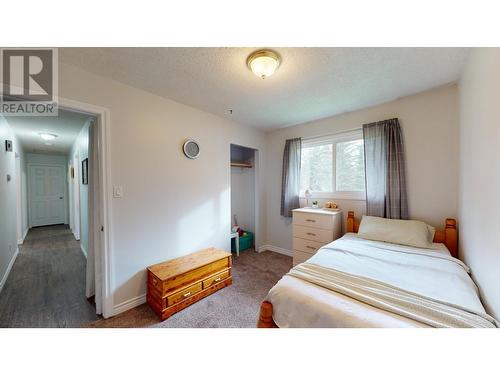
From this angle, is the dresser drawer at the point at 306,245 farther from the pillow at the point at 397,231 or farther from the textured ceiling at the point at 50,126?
the textured ceiling at the point at 50,126

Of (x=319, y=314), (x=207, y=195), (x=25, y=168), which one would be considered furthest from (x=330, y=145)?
(x=25, y=168)

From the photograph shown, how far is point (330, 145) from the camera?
283cm

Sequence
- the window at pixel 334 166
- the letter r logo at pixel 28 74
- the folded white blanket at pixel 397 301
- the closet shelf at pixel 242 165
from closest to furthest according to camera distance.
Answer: the folded white blanket at pixel 397 301 → the letter r logo at pixel 28 74 → the window at pixel 334 166 → the closet shelf at pixel 242 165

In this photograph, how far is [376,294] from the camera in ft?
3.36

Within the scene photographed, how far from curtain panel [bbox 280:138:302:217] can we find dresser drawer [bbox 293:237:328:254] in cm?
62

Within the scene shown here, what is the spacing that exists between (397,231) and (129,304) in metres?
2.91

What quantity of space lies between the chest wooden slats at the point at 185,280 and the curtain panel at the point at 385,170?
203 centimetres

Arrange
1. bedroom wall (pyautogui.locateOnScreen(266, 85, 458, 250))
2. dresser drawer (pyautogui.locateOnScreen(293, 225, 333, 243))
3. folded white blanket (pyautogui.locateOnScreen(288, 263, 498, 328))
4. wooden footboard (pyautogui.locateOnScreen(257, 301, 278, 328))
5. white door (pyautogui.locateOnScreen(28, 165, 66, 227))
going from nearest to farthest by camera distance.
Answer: folded white blanket (pyautogui.locateOnScreen(288, 263, 498, 328)) → wooden footboard (pyautogui.locateOnScreen(257, 301, 278, 328)) → bedroom wall (pyautogui.locateOnScreen(266, 85, 458, 250)) → dresser drawer (pyautogui.locateOnScreen(293, 225, 333, 243)) → white door (pyautogui.locateOnScreen(28, 165, 66, 227))

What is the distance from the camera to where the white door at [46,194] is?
5.22 metres

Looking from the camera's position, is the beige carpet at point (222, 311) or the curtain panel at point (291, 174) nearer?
the beige carpet at point (222, 311)

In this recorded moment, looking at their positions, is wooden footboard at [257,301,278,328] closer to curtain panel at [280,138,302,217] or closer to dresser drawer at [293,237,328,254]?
dresser drawer at [293,237,328,254]

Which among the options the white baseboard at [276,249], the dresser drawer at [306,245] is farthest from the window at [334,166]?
the white baseboard at [276,249]

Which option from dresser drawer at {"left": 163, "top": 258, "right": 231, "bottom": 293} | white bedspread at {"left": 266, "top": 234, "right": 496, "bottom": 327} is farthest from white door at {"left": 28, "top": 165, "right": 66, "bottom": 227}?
white bedspread at {"left": 266, "top": 234, "right": 496, "bottom": 327}

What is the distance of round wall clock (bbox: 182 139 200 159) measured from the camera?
2.28 metres
